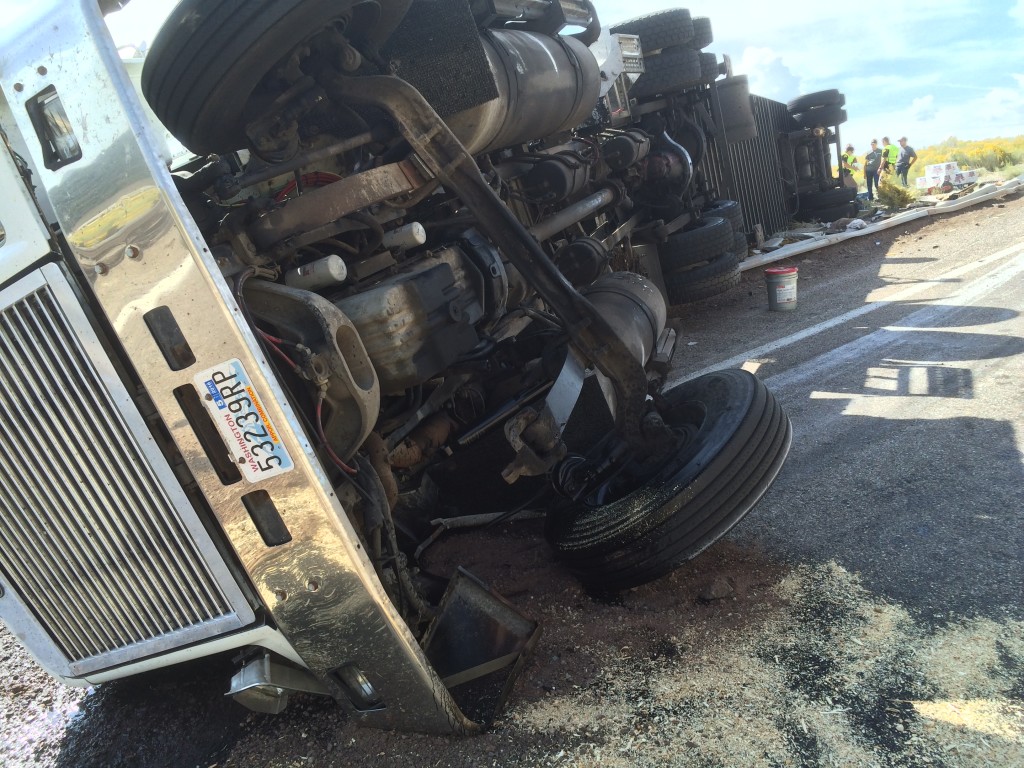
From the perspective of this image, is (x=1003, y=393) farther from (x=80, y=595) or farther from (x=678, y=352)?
(x=80, y=595)

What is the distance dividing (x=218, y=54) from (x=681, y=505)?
Result: 73.9 inches

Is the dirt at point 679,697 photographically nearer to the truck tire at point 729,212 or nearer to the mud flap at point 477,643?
the mud flap at point 477,643

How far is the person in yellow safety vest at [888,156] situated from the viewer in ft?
51.9

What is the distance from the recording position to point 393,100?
230cm

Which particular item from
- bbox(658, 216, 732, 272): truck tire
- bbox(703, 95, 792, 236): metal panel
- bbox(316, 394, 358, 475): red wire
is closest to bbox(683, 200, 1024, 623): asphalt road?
bbox(658, 216, 732, 272): truck tire

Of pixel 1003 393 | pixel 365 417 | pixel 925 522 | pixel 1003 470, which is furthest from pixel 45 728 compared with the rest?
pixel 1003 393

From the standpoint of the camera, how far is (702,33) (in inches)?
247

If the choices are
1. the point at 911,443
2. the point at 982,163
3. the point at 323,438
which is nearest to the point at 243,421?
the point at 323,438

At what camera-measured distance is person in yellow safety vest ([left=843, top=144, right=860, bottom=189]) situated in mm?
12148

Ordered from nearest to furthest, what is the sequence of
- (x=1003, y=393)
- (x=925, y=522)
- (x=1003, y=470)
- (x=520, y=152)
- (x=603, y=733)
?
(x=603, y=733), (x=925, y=522), (x=1003, y=470), (x=1003, y=393), (x=520, y=152)

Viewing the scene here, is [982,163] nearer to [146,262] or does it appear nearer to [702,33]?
[702,33]

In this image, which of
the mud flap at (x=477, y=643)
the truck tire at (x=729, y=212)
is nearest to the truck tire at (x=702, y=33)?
the truck tire at (x=729, y=212)

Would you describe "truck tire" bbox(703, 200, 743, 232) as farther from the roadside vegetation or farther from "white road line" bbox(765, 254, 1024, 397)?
the roadside vegetation

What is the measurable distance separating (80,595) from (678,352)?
462 centimetres
